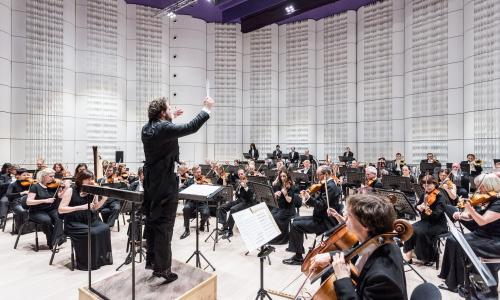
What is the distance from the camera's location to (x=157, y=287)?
119 inches

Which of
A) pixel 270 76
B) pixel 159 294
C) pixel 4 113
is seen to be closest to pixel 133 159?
pixel 4 113

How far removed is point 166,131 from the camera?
264cm

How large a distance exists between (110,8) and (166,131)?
13401 mm

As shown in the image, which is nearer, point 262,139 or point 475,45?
point 475,45

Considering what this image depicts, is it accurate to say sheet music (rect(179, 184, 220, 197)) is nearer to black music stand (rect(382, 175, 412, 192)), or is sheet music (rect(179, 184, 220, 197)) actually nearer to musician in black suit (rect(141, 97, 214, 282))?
musician in black suit (rect(141, 97, 214, 282))

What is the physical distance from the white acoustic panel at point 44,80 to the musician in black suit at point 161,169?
36.9ft

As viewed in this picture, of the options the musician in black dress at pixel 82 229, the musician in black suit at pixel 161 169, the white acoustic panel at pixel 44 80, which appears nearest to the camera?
the musician in black suit at pixel 161 169

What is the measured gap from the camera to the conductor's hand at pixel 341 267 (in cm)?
174

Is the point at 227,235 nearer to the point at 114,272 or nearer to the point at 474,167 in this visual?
the point at 114,272

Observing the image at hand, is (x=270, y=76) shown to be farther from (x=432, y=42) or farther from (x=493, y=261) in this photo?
(x=493, y=261)

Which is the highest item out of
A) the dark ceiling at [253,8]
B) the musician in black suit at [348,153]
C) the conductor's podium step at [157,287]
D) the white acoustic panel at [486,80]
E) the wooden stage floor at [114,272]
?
the dark ceiling at [253,8]

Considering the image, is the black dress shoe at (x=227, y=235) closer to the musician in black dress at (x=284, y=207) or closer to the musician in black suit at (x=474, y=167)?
the musician in black dress at (x=284, y=207)

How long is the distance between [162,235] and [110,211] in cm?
420

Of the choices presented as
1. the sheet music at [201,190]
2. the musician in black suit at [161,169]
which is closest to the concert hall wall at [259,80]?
the sheet music at [201,190]
